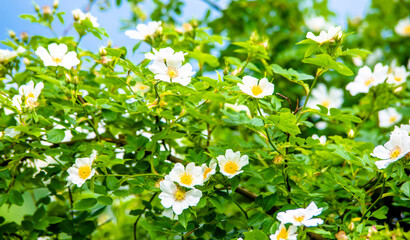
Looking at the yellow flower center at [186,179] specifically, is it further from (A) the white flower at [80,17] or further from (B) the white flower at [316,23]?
(B) the white flower at [316,23]

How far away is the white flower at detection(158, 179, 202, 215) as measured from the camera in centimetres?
101

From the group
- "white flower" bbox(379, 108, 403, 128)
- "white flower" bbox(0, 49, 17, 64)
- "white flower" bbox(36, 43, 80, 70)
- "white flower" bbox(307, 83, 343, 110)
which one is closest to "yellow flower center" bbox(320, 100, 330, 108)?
"white flower" bbox(307, 83, 343, 110)

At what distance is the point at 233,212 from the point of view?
1.75 metres

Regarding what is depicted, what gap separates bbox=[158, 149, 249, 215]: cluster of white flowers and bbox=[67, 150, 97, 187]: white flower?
181 mm

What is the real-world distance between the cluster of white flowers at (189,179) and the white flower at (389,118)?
1.17 meters

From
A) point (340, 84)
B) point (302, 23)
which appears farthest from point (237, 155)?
point (302, 23)

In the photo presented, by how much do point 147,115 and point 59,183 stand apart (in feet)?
1.15

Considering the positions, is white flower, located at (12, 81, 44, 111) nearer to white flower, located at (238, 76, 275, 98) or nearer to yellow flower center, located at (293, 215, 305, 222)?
white flower, located at (238, 76, 275, 98)

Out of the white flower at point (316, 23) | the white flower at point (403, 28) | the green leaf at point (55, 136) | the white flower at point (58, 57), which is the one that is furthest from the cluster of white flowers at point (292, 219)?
the white flower at point (403, 28)

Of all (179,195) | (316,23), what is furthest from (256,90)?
(316,23)

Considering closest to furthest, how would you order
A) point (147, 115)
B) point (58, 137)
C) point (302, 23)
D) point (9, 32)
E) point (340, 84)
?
point (58, 137), point (147, 115), point (9, 32), point (340, 84), point (302, 23)

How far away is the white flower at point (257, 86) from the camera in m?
1.04

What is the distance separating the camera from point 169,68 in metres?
1.04

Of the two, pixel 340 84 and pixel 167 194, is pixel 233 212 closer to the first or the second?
pixel 167 194
